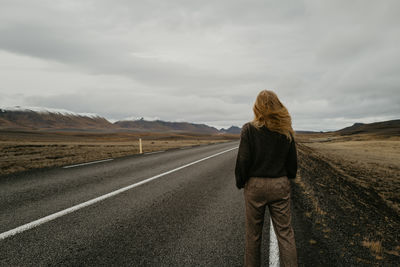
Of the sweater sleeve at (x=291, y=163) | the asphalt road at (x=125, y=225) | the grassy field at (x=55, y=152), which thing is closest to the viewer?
the sweater sleeve at (x=291, y=163)

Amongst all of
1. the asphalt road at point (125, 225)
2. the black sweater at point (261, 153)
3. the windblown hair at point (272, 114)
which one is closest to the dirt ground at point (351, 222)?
the asphalt road at point (125, 225)

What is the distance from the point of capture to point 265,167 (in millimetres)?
2490

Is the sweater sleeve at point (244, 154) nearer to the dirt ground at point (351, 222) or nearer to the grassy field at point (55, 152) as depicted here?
the dirt ground at point (351, 222)

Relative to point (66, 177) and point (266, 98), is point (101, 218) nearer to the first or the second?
point (266, 98)

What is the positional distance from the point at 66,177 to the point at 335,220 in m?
8.16

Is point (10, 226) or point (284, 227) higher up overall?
point (284, 227)

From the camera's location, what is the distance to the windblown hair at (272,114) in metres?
→ 2.45

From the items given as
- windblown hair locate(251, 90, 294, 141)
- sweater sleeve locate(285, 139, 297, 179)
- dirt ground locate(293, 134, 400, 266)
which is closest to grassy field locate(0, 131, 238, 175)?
windblown hair locate(251, 90, 294, 141)

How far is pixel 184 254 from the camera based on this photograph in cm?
302

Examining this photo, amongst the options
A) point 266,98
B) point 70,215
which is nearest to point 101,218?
point 70,215

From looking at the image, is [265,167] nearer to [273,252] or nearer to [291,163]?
[291,163]

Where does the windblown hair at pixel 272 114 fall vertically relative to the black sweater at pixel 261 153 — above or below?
above

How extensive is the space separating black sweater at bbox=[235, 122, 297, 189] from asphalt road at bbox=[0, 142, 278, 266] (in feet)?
4.34

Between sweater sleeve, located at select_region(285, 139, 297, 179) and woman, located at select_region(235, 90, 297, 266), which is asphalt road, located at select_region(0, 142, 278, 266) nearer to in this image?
woman, located at select_region(235, 90, 297, 266)
